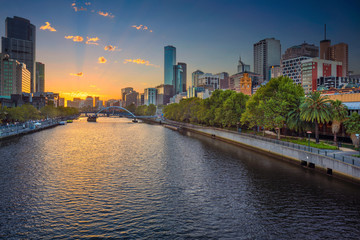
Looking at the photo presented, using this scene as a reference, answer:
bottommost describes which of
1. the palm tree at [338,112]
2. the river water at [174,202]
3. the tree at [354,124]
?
the river water at [174,202]

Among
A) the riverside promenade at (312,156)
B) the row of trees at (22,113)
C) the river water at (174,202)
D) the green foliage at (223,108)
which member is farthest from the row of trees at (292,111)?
the row of trees at (22,113)

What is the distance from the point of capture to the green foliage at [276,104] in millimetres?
55062

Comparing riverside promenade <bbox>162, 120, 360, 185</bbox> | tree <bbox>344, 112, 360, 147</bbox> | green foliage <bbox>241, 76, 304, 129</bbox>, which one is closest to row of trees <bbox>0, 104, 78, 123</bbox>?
green foliage <bbox>241, 76, 304, 129</bbox>

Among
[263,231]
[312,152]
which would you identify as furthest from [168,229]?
[312,152]

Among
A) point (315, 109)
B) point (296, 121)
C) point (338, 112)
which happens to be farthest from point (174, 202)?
point (338, 112)

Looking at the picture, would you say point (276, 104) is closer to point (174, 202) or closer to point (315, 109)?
point (315, 109)

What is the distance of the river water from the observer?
834 inches

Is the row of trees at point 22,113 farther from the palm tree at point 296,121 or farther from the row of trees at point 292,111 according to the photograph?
the palm tree at point 296,121

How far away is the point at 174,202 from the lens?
27.4 meters

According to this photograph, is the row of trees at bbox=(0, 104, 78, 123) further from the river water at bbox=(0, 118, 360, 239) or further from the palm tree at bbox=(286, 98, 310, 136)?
the palm tree at bbox=(286, 98, 310, 136)

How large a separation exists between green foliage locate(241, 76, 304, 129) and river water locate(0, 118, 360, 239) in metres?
12.8

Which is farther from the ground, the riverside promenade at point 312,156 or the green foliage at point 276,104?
the green foliage at point 276,104

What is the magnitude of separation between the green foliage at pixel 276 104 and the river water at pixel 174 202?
12.8 meters

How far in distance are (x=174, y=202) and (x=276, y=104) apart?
39361 mm
